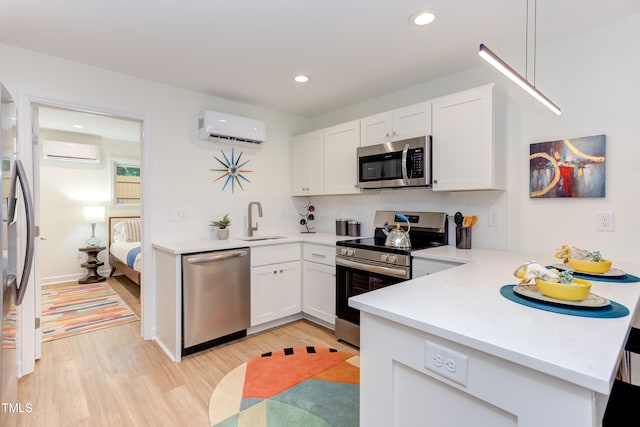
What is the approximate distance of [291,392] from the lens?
2.11m

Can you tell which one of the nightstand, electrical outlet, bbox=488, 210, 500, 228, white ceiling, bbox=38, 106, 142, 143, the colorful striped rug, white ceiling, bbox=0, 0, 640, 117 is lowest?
the colorful striped rug

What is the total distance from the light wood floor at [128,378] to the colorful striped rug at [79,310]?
261 millimetres

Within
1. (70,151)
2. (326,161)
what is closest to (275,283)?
(326,161)

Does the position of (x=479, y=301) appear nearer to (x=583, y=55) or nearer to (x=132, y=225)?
(x=583, y=55)

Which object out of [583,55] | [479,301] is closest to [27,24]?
[479,301]

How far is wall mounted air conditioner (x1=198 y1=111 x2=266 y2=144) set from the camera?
3.11m

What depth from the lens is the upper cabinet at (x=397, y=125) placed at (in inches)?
105

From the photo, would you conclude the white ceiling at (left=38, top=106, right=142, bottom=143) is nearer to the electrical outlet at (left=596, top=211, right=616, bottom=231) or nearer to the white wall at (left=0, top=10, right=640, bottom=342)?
the white wall at (left=0, top=10, right=640, bottom=342)

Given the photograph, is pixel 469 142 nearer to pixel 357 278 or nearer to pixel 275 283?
pixel 357 278

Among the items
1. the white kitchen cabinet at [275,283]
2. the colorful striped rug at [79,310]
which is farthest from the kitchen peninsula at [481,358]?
the colorful striped rug at [79,310]

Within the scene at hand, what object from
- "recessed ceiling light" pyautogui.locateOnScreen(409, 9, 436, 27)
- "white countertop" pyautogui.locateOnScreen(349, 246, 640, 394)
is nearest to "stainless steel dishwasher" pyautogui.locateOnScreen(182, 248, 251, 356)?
"white countertop" pyautogui.locateOnScreen(349, 246, 640, 394)

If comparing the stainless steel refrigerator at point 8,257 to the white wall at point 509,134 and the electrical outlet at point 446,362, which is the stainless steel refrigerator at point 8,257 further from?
the electrical outlet at point 446,362

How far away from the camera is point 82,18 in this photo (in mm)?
1948

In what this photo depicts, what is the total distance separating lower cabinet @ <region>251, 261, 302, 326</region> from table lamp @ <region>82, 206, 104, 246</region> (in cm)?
368
